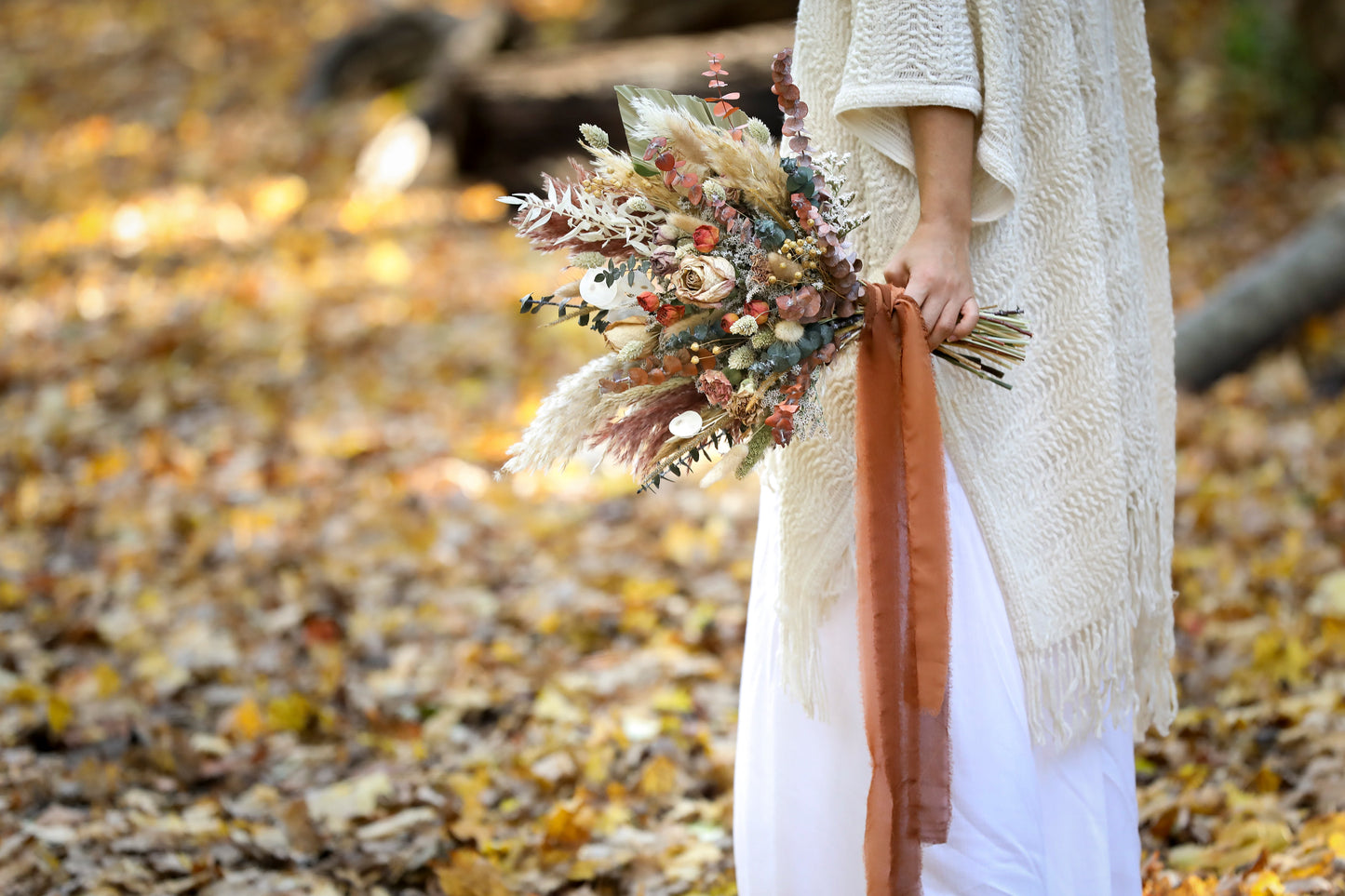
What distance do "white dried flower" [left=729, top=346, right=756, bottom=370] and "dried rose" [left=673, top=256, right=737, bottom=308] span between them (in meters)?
0.07

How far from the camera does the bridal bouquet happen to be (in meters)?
1.51

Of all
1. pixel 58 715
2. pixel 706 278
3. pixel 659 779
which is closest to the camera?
pixel 706 278

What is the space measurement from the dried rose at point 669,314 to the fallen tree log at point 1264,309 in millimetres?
3669

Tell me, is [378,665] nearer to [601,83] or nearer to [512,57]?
[601,83]

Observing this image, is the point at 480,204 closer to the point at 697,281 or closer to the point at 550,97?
the point at 550,97

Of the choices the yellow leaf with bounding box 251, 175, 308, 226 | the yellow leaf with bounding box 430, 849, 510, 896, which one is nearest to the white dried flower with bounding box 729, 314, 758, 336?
the yellow leaf with bounding box 430, 849, 510, 896

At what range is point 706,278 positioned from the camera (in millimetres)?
1486

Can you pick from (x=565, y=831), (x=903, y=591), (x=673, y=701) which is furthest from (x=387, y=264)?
(x=903, y=591)

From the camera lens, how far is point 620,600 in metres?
3.75

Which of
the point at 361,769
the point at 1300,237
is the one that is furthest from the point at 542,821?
the point at 1300,237

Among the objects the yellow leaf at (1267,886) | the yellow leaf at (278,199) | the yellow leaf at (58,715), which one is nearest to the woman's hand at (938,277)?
the yellow leaf at (1267,886)

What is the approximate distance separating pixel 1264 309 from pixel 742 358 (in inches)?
153

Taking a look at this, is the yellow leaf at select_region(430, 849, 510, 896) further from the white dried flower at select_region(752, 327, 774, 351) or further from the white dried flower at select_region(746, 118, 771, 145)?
the white dried flower at select_region(746, 118, 771, 145)

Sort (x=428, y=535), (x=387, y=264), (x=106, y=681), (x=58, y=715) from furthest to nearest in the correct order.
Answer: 1. (x=387, y=264)
2. (x=428, y=535)
3. (x=106, y=681)
4. (x=58, y=715)
